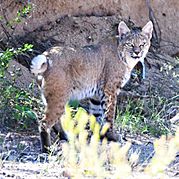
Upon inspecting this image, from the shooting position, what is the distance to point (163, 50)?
40.3ft

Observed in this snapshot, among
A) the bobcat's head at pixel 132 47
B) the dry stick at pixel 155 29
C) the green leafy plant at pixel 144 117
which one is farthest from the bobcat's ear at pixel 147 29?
the dry stick at pixel 155 29

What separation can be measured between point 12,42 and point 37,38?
0.56 metres

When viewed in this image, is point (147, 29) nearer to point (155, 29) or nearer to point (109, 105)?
point (109, 105)

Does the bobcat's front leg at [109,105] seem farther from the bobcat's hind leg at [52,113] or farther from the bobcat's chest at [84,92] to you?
the bobcat's hind leg at [52,113]

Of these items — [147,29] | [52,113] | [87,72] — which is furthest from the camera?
[147,29]

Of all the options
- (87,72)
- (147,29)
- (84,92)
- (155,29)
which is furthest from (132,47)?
(155,29)

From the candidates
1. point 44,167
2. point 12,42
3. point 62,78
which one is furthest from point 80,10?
point 44,167

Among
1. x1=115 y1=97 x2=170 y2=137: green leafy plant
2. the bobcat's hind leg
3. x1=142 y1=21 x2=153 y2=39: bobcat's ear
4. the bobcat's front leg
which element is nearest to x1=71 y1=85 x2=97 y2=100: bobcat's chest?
the bobcat's front leg

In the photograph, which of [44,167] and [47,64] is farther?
[47,64]

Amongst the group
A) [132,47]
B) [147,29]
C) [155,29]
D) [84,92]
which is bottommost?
[84,92]

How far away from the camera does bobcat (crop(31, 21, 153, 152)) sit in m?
7.59

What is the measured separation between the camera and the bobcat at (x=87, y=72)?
24.9 feet

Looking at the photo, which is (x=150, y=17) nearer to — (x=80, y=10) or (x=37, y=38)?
(x=80, y=10)

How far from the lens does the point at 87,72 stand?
8320 mm
